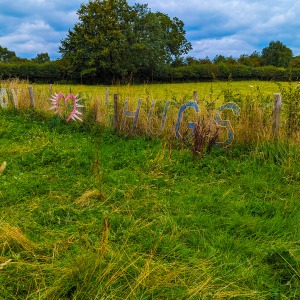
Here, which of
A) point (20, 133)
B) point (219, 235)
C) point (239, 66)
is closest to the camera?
point (219, 235)

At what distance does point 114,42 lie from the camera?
107ft

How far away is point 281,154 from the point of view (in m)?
4.93

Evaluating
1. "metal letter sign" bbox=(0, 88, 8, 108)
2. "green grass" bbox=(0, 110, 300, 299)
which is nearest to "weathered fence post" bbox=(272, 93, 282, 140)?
"green grass" bbox=(0, 110, 300, 299)

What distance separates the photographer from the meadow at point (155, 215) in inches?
94.3

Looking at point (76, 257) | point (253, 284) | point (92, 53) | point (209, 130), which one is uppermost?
point (92, 53)

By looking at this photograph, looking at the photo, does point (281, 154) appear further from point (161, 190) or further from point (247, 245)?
point (247, 245)

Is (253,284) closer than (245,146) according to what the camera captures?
Yes

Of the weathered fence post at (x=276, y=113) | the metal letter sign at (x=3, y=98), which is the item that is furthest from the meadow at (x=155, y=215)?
the metal letter sign at (x=3, y=98)

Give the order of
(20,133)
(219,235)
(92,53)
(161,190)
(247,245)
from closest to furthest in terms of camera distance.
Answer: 1. (247,245)
2. (219,235)
3. (161,190)
4. (20,133)
5. (92,53)

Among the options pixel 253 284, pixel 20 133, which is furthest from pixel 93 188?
pixel 20 133

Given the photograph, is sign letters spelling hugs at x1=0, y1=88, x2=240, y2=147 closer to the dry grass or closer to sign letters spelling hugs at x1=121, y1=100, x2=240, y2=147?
sign letters spelling hugs at x1=121, y1=100, x2=240, y2=147

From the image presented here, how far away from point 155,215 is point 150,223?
28 cm

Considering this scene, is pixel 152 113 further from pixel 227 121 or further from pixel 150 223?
pixel 150 223

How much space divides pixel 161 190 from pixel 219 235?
1.26 m
